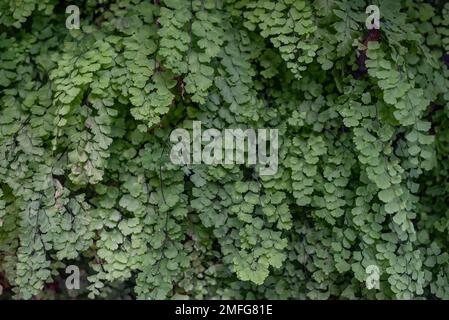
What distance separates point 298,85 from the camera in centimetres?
209

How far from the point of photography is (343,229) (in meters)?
2.04

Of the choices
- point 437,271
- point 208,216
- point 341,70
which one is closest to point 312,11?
point 341,70

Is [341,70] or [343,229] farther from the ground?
[341,70]

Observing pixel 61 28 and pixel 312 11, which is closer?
pixel 312 11

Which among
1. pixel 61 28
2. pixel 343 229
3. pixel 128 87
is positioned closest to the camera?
pixel 128 87

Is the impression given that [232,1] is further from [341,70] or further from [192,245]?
[192,245]

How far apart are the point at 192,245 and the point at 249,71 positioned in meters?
0.80

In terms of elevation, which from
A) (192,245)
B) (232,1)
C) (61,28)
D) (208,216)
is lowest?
(192,245)

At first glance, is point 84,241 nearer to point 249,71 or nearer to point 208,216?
point 208,216

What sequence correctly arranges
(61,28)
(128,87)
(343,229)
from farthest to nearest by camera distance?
(61,28) < (343,229) < (128,87)

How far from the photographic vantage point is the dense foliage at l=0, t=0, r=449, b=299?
1.91 meters

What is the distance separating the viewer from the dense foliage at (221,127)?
1907mm

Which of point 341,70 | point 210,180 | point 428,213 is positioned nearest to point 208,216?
point 210,180

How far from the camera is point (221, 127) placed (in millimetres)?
2016
